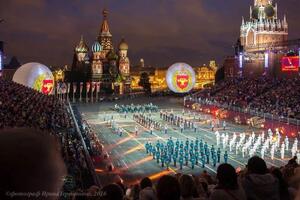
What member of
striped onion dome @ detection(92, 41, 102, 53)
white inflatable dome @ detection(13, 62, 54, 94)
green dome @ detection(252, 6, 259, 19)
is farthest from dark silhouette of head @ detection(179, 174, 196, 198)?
striped onion dome @ detection(92, 41, 102, 53)

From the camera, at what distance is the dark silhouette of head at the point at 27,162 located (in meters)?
1.77

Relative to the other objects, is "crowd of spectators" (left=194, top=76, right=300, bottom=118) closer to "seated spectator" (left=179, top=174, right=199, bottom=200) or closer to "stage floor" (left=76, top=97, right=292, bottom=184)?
"stage floor" (left=76, top=97, right=292, bottom=184)

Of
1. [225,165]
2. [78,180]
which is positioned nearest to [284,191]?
[225,165]

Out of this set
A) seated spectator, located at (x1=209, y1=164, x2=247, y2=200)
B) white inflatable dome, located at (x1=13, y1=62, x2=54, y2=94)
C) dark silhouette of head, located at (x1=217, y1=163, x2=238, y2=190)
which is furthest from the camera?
white inflatable dome, located at (x1=13, y1=62, x2=54, y2=94)

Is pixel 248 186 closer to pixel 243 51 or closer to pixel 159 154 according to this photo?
pixel 159 154

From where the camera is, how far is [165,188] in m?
3.70

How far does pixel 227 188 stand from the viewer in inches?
167

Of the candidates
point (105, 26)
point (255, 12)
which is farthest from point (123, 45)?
point (255, 12)

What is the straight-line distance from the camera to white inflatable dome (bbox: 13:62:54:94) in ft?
149

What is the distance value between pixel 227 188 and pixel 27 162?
2.86 meters

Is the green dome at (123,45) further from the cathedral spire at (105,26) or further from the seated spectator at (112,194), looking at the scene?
the seated spectator at (112,194)

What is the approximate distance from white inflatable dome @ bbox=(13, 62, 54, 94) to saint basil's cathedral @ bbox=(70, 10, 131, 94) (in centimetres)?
4423

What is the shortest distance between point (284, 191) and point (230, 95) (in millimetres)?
48018

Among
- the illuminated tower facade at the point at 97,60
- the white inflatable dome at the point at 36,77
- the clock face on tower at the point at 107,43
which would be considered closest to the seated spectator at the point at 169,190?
the white inflatable dome at the point at 36,77
